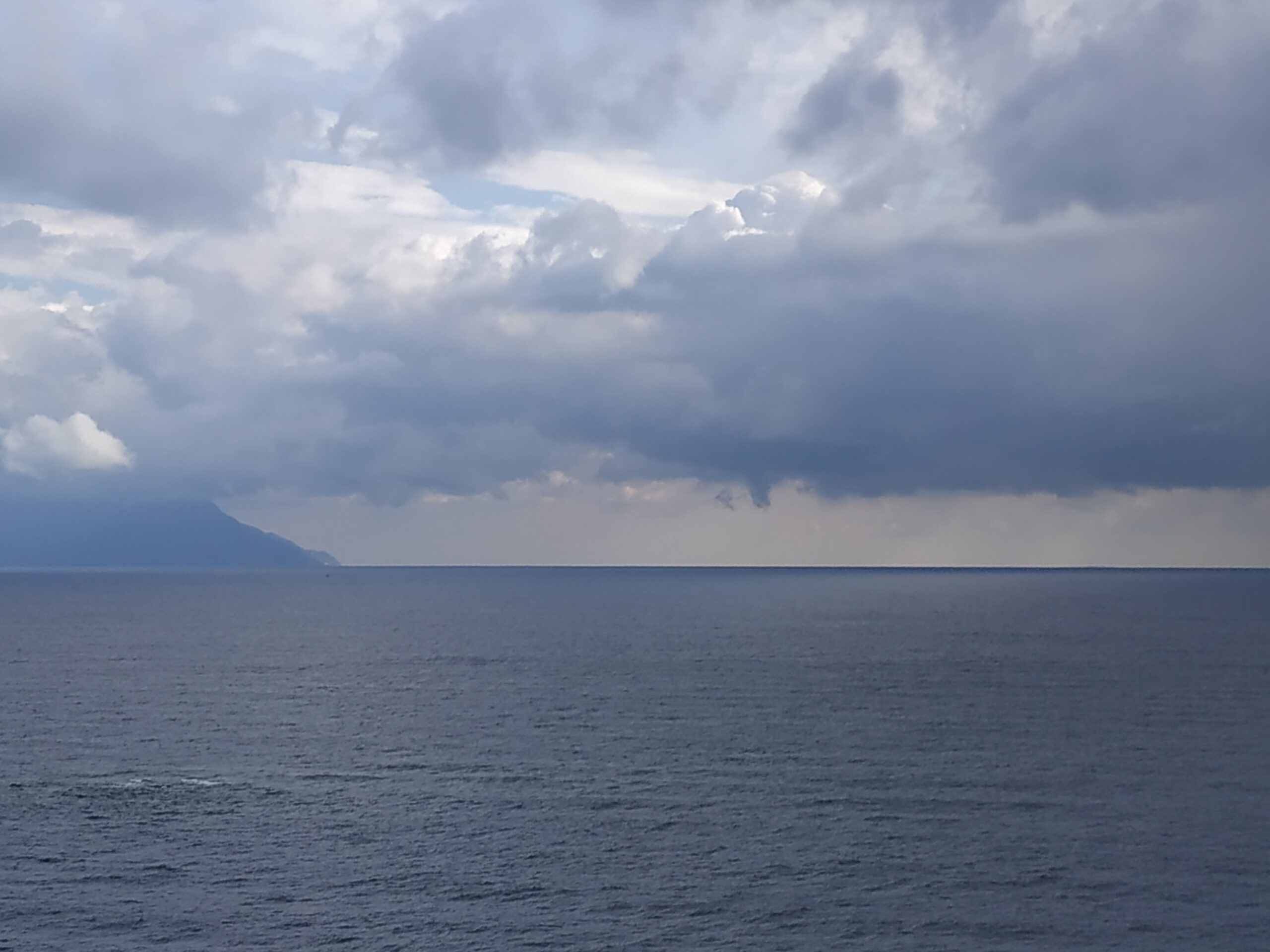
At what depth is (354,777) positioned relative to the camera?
100 m

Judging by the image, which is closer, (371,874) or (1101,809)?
(371,874)

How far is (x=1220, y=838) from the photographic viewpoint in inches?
3108

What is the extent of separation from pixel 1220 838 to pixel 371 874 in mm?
57775

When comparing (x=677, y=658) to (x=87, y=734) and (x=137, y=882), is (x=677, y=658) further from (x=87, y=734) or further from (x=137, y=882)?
(x=137, y=882)

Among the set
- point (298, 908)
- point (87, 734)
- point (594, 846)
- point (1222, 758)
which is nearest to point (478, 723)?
point (87, 734)

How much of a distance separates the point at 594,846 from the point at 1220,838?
4325 cm

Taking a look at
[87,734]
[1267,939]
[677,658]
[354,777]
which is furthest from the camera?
[677,658]

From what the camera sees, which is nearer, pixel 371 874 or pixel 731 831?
pixel 371 874

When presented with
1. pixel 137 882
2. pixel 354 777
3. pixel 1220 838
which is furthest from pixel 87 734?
pixel 1220 838

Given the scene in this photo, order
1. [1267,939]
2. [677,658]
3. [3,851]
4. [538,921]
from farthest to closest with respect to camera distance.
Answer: [677,658]
[3,851]
[538,921]
[1267,939]

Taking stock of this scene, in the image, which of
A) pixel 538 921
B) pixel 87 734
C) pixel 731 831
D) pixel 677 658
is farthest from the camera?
pixel 677 658

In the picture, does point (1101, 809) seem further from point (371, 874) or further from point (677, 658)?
point (677, 658)

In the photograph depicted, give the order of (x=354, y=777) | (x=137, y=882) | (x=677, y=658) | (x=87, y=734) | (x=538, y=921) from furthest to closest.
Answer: (x=677, y=658) → (x=87, y=734) → (x=354, y=777) → (x=137, y=882) → (x=538, y=921)

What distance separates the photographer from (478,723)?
418 feet
